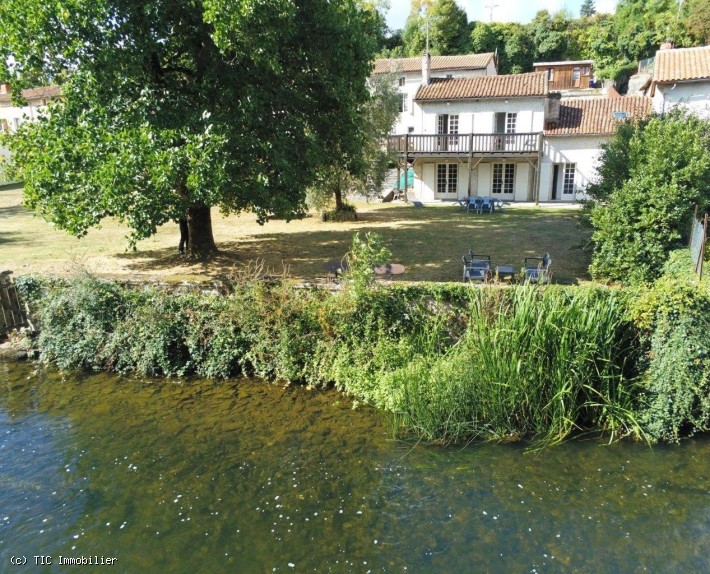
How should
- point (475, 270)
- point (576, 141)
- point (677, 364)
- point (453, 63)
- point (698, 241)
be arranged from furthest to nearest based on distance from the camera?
point (453, 63), point (576, 141), point (475, 270), point (698, 241), point (677, 364)

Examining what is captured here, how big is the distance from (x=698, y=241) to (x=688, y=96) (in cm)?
1745

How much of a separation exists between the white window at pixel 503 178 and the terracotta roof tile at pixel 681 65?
8.43 metres

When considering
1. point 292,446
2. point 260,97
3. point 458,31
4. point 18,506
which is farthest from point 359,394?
point 458,31

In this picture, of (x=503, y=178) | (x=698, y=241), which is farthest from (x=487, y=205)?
(x=698, y=241)

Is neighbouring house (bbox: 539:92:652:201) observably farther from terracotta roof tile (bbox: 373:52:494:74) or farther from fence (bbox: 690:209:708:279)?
fence (bbox: 690:209:708:279)

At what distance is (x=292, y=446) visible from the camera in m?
8.51

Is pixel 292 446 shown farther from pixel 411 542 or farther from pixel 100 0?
pixel 100 0

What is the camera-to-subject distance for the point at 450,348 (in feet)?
31.6

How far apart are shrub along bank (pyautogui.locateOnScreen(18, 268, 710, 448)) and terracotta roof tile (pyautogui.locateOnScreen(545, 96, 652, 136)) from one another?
22541 millimetres

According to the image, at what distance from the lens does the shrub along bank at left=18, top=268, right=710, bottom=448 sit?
8.57m

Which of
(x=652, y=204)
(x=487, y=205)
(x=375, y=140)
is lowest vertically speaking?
(x=487, y=205)

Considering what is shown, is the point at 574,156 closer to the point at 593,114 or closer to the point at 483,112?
the point at 593,114

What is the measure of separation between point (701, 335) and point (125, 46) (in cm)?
1293

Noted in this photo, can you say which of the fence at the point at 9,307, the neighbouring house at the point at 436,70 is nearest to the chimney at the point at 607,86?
the neighbouring house at the point at 436,70
